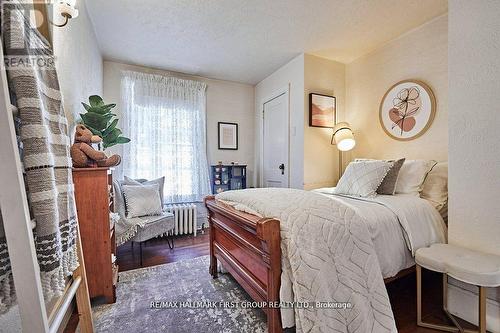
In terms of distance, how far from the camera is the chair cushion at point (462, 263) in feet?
3.98

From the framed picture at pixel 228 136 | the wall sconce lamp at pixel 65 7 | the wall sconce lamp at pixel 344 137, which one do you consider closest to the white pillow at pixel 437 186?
the wall sconce lamp at pixel 344 137

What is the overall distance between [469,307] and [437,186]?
39.6 inches

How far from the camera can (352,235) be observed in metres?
1.24

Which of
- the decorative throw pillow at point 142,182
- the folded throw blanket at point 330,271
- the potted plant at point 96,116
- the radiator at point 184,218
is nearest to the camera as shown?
the folded throw blanket at point 330,271

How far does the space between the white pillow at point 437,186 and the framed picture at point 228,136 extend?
2906 millimetres

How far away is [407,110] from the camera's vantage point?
260cm

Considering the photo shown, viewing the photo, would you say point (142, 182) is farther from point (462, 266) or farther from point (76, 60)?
point (462, 266)

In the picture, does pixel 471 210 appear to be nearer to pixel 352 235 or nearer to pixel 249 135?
pixel 352 235

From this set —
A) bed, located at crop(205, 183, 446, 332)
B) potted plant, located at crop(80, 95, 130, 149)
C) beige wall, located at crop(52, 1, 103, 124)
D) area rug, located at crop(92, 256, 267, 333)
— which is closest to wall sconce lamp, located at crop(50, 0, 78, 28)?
beige wall, located at crop(52, 1, 103, 124)

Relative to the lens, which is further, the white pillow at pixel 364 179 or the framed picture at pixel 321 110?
the framed picture at pixel 321 110

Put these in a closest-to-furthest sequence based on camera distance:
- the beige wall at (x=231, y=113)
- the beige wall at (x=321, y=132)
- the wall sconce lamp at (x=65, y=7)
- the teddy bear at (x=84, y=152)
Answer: the wall sconce lamp at (x=65, y=7) < the teddy bear at (x=84, y=152) < the beige wall at (x=321, y=132) < the beige wall at (x=231, y=113)

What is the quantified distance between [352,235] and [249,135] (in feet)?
10.8

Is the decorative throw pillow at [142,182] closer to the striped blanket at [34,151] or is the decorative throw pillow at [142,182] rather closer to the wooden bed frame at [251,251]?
the wooden bed frame at [251,251]

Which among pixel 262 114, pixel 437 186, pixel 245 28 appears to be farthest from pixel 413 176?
pixel 262 114
